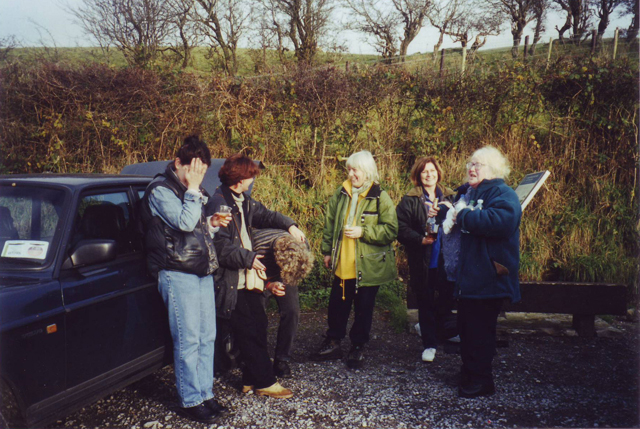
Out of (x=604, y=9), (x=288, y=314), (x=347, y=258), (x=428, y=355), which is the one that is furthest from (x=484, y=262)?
(x=604, y=9)

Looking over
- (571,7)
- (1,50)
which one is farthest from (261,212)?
(571,7)

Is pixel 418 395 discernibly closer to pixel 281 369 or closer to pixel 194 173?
pixel 281 369

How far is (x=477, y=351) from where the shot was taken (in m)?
3.92

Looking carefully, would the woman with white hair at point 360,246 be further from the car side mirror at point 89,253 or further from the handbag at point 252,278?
the car side mirror at point 89,253

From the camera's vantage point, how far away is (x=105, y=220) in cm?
350

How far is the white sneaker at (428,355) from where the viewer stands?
4.72 m

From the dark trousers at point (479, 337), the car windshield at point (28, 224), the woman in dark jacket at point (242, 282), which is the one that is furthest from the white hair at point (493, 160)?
the car windshield at point (28, 224)

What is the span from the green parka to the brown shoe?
3.78 feet

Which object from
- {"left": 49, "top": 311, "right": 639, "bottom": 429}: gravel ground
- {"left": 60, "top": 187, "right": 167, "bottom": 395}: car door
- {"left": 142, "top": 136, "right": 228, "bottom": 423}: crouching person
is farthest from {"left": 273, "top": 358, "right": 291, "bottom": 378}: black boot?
{"left": 60, "top": 187, "right": 167, "bottom": 395}: car door

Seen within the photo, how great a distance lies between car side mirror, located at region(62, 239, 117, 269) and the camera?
9.80 feet

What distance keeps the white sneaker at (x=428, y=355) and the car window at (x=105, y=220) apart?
116 inches

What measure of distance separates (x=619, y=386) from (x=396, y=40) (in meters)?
27.7

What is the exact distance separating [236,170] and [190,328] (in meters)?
1.24

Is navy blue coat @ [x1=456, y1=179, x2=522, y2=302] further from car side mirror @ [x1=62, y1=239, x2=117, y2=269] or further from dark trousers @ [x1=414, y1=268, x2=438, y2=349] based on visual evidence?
car side mirror @ [x1=62, y1=239, x2=117, y2=269]
